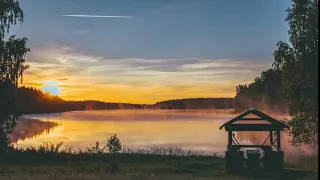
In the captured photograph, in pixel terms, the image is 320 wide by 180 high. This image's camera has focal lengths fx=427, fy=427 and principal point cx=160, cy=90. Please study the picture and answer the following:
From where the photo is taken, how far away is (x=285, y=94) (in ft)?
109

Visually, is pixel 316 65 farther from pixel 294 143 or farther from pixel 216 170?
pixel 216 170

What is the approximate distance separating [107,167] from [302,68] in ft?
52.6

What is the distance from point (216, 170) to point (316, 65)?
11.6 m

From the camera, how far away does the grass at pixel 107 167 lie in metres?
21.0

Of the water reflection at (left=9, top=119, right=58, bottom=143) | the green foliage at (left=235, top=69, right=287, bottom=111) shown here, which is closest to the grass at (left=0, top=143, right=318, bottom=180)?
the water reflection at (left=9, top=119, right=58, bottom=143)

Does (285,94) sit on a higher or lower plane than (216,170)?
higher

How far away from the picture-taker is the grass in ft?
68.7

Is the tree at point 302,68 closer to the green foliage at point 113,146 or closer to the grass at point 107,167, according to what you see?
the grass at point 107,167

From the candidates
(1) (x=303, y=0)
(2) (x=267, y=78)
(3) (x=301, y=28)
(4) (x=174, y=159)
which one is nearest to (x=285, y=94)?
(3) (x=301, y=28)

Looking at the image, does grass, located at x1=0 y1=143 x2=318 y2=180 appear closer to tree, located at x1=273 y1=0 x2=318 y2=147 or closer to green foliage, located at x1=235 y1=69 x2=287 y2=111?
tree, located at x1=273 y1=0 x2=318 y2=147

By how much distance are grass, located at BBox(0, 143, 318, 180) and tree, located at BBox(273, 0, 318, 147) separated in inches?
286

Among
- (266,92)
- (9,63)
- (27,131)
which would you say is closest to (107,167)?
(9,63)

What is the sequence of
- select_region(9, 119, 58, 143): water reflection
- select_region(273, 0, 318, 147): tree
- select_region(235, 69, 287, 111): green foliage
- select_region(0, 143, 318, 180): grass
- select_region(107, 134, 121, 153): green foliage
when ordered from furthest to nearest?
select_region(235, 69, 287, 111): green foliage
select_region(9, 119, 58, 143): water reflection
select_region(107, 134, 121, 153): green foliage
select_region(273, 0, 318, 147): tree
select_region(0, 143, 318, 180): grass

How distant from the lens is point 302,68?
31.3 metres
